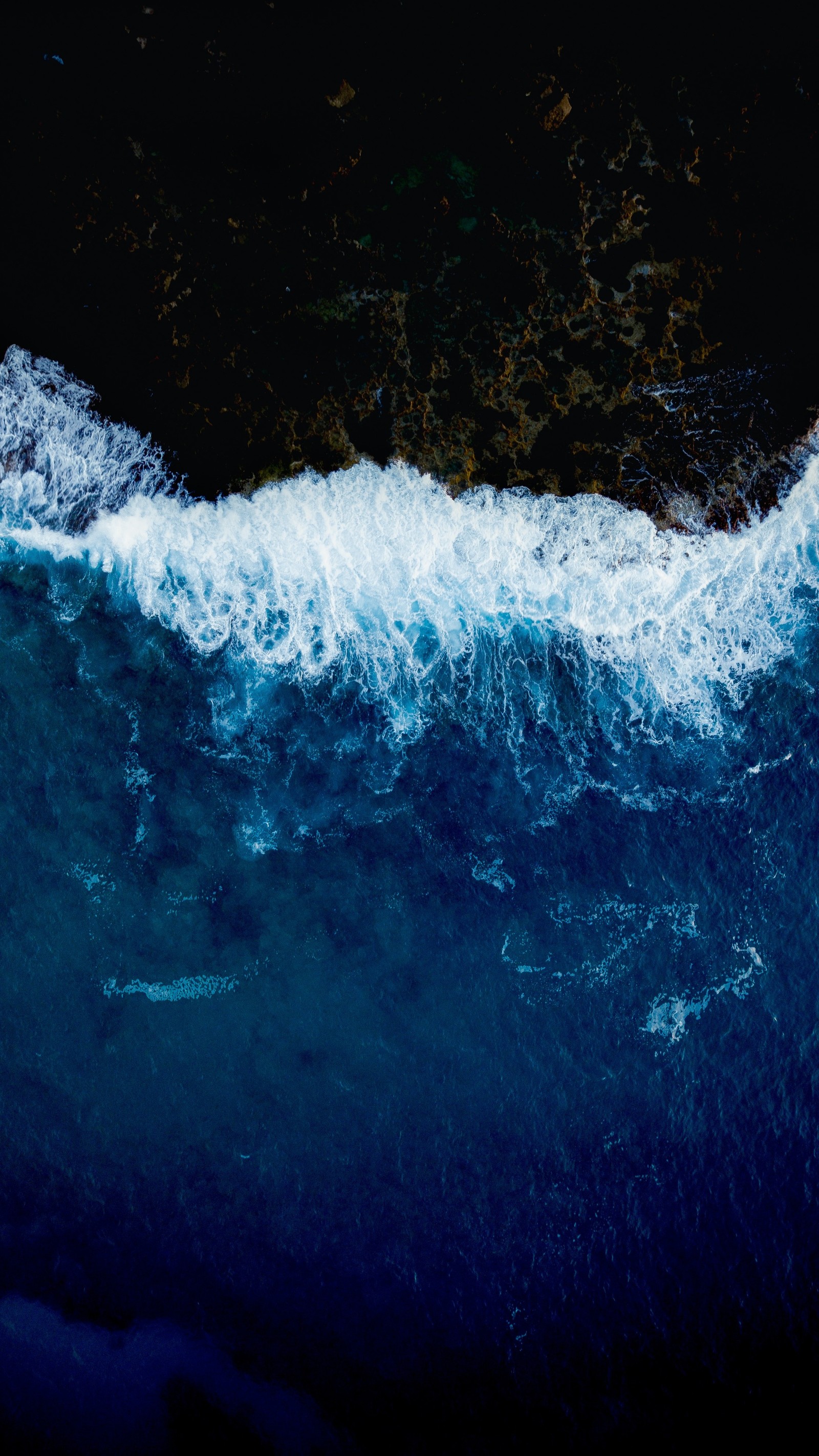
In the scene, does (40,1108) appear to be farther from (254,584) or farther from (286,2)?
(286,2)

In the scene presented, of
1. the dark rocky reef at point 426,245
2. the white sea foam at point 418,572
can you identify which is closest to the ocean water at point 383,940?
the white sea foam at point 418,572

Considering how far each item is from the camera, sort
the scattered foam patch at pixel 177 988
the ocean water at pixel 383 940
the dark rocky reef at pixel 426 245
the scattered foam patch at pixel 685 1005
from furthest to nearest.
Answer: the scattered foam patch at pixel 177 988
the scattered foam patch at pixel 685 1005
the ocean water at pixel 383 940
the dark rocky reef at pixel 426 245

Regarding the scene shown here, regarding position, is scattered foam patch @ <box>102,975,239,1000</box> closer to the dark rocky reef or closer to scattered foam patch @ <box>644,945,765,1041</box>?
scattered foam patch @ <box>644,945,765,1041</box>

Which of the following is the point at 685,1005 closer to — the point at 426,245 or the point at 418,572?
the point at 418,572

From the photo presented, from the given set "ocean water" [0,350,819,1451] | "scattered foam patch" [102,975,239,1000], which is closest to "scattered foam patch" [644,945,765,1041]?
"ocean water" [0,350,819,1451]

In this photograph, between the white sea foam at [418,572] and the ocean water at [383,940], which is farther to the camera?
the white sea foam at [418,572]

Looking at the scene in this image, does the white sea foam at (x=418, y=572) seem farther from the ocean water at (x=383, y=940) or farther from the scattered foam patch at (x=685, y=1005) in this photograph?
the scattered foam patch at (x=685, y=1005)

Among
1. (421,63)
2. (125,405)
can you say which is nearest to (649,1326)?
(125,405)
